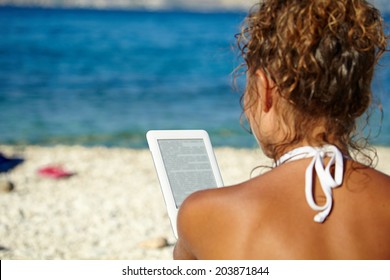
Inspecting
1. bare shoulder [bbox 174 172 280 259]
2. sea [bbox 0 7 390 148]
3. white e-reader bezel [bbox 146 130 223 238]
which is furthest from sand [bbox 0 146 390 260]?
bare shoulder [bbox 174 172 280 259]

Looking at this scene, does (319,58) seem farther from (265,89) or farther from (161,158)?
(161,158)

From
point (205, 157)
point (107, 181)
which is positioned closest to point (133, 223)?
point (107, 181)

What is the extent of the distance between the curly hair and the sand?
12.3ft

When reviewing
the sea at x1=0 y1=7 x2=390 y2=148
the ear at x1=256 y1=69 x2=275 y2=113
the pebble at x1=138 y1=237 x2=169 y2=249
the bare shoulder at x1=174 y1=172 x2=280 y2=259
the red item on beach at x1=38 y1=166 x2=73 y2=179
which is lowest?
the sea at x1=0 y1=7 x2=390 y2=148

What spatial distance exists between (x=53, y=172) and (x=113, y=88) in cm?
923

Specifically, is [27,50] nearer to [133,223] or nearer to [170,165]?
[133,223]

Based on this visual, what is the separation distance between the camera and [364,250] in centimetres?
170

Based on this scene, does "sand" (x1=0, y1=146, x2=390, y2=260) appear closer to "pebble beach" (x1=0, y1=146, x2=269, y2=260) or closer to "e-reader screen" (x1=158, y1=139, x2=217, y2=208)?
"pebble beach" (x1=0, y1=146, x2=269, y2=260)

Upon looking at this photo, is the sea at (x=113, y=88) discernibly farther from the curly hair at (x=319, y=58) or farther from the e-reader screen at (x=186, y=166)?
the e-reader screen at (x=186, y=166)

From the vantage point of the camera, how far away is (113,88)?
17312mm

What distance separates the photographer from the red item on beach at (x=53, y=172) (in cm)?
812

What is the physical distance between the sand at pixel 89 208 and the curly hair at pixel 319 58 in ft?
12.3

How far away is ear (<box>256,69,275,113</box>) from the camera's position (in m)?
1.77

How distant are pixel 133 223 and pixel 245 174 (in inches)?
98.4
